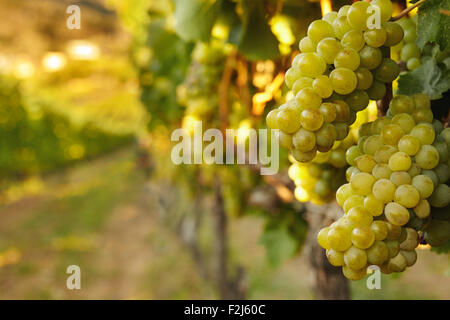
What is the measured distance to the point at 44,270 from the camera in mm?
4969

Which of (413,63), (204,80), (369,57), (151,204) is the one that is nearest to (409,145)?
(369,57)

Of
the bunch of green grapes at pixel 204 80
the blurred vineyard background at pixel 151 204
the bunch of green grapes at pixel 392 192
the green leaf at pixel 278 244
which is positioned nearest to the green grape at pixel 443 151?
the bunch of green grapes at pixel 392 192

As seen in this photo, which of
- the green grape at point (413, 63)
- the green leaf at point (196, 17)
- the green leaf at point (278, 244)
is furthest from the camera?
the green leaf at point (278, 244)

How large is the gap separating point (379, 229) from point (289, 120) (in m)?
0.17

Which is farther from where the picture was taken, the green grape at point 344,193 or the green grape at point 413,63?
the green grape at point 413,63

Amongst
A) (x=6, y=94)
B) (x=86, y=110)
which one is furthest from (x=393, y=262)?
(x=86, y=110)

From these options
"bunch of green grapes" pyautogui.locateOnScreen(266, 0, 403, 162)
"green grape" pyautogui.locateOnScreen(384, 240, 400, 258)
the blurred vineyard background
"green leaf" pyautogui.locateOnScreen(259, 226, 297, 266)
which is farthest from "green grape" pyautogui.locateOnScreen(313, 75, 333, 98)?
"green leaf" pyautogui.locateOnScreen(259, 226, 297, 266)

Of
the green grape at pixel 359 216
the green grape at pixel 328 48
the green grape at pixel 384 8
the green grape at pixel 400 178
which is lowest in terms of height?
the green grape at pixel 359 216

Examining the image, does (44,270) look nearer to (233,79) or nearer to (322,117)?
(233,79)

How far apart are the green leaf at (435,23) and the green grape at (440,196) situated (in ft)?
0.73

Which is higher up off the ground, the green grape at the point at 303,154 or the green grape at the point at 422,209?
the green grape at the point at 303,154

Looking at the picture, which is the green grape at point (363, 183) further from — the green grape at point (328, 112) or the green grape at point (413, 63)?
the green grape at point (413, 63)

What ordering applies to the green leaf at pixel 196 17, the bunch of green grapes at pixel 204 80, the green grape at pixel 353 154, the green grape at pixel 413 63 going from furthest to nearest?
1. the bunch of green grapes at pixel 204 80
2. the green leaf at pixel 196 17
3. the green grape at pixel 413 63
4. the green grape at pixel 353 154

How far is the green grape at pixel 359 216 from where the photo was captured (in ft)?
1.60
